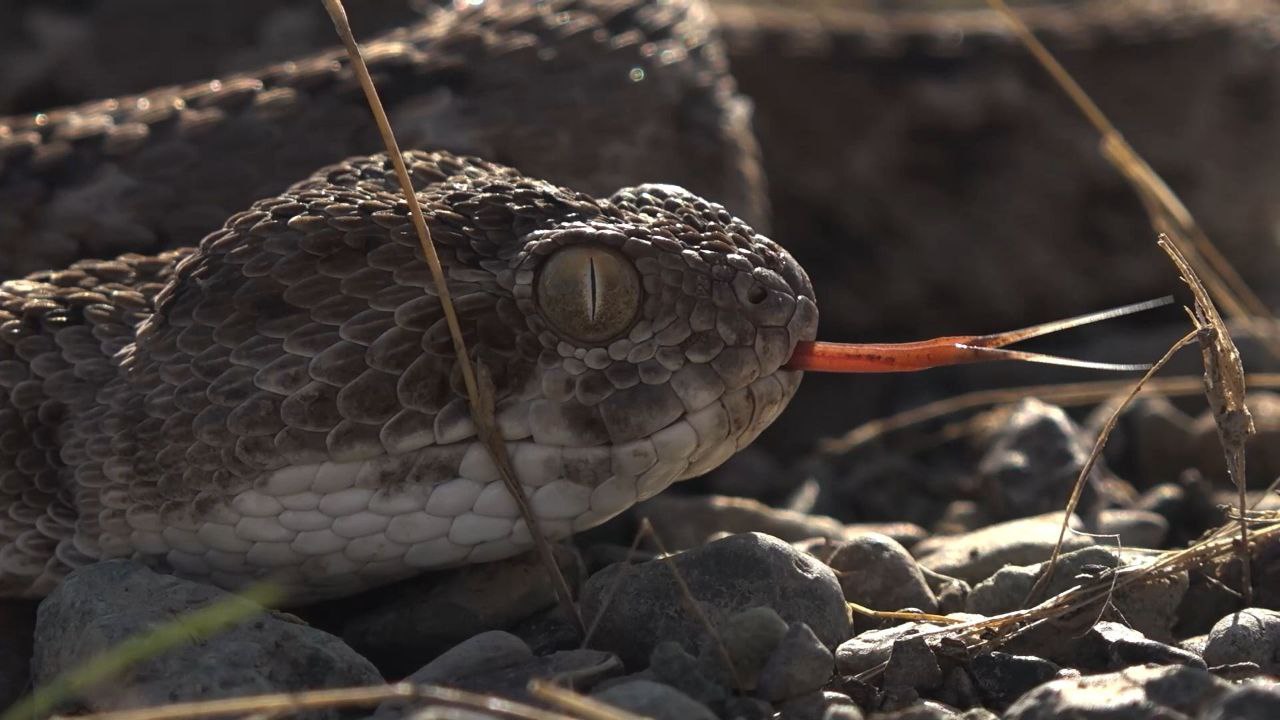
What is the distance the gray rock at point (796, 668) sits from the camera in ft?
10.1

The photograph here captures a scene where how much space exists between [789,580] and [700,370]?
530 mm

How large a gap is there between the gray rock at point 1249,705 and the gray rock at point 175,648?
1664 mm

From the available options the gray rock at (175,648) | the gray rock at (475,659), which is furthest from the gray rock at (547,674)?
the gray rock at (175,648)

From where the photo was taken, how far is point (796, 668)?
3076 millimetres

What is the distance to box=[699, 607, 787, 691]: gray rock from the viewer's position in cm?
314

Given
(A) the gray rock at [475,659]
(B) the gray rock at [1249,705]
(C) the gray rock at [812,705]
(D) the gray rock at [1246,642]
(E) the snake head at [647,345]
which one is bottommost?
(D) the gray rock at [1246,642]

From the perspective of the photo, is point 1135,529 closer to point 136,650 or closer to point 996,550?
point 996,550

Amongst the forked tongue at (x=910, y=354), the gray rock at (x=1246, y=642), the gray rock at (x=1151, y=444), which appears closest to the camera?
the gray rock at (x=1246, y=642)

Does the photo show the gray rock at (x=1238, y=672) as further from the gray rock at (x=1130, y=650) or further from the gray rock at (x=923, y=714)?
the gray rock at (x=923, y=714)

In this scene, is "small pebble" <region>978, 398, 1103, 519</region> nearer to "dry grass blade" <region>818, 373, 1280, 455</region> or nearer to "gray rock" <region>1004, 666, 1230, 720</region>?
"dry grass blade" <region>818, 373, 1280, 455</region>

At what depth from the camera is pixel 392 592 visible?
3.85 metres

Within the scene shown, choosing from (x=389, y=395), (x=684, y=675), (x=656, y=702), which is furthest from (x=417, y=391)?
(x=656, y=702)

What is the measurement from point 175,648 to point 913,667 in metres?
1.54

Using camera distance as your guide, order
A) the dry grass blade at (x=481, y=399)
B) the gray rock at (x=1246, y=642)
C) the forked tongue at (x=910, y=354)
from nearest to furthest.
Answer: the gray rock at (x=1246, y=642) < the dry grass blade at (x=481, y=399) < the forked tongue at (x=910, y=354)
